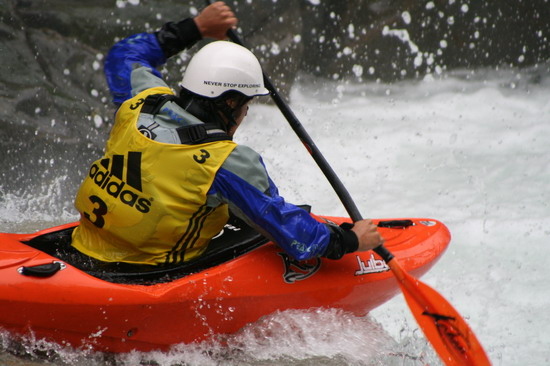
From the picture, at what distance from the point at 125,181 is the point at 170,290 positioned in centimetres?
47

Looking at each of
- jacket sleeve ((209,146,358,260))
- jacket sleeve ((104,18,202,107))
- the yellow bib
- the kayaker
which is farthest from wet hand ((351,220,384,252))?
jacket sleeve ((104,18,202,107))

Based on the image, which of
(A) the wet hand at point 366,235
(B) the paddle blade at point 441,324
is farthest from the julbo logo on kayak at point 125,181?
(B) the paddle blade at point 441,324

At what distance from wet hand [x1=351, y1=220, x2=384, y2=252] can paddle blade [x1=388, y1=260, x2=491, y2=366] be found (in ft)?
0.73

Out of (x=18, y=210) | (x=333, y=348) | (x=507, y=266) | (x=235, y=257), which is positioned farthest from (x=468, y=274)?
(x=18, y=210)

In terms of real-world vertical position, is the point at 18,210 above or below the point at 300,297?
below

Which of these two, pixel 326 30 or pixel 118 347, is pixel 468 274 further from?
pixel 326 30

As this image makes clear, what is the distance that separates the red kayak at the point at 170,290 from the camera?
2.30 m

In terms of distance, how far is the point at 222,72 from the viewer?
8.10ft

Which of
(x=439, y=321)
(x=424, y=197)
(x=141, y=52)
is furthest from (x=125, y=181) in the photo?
(x=424, y=197)

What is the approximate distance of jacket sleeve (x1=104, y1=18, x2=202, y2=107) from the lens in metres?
2.97

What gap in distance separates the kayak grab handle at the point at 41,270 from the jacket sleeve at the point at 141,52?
94 cm

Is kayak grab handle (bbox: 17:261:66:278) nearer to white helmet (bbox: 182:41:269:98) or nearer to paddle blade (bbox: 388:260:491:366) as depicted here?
white helmet (bbox: 182:41:269:98)

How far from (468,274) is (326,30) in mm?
4415

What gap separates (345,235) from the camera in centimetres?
264
